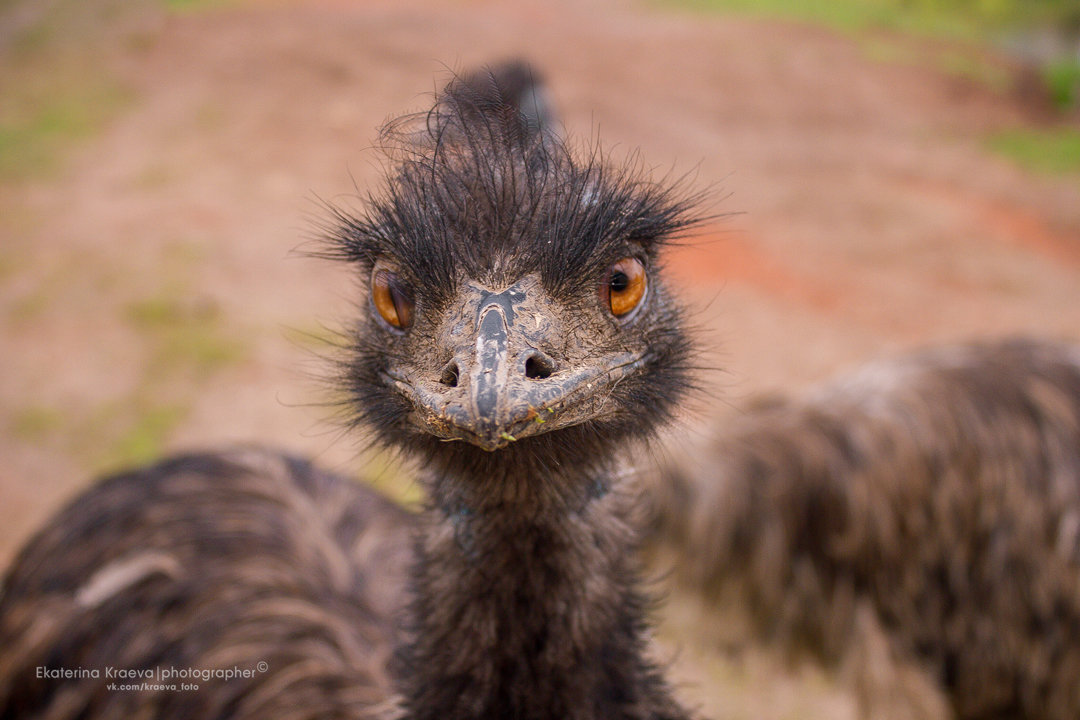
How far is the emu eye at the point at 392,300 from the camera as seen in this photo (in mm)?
1640

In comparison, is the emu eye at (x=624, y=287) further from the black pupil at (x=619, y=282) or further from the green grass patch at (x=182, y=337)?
the green grass patch at (x=182, y=337)

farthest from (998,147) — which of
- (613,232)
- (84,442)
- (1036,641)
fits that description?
(613,232)

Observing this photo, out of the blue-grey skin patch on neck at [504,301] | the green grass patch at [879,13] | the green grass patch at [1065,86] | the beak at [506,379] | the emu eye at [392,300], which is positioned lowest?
the beak at [506,379]

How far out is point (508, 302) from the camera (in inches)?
58.1

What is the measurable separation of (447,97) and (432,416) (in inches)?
31.0

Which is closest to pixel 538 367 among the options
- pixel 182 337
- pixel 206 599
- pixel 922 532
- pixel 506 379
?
pixel 506 379

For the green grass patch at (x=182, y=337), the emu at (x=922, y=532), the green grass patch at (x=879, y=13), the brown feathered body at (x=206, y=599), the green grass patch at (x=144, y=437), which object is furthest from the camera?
the green grass patch at (x=879, y=13)

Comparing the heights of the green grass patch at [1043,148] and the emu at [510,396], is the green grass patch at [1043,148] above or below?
above

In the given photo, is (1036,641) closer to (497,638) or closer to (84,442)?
(497,638)

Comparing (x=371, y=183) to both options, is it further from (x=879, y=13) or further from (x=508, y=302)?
(x=879, y=13)

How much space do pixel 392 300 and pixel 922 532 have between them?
95.2 inches

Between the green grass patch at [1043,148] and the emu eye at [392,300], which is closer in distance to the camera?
the emu eye at [392,300]

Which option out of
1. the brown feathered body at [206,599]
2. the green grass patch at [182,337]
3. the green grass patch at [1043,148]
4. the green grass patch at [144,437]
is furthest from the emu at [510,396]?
the green grass patch at [1043,148]

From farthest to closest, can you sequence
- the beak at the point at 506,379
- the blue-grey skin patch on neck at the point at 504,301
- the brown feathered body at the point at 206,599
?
the brown feathered body at the point at 206,599
the blue-grey skin patch on neck at the point at 504,301
the beak at the point at 506,379
